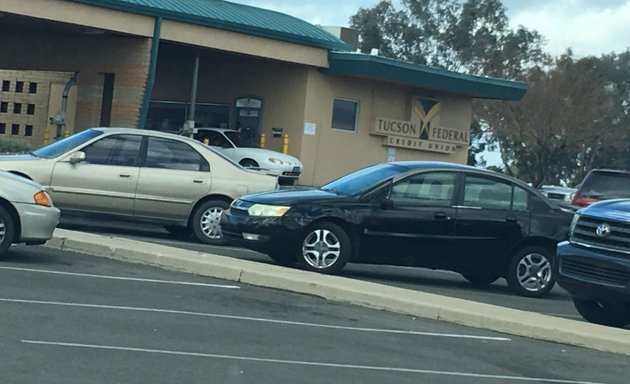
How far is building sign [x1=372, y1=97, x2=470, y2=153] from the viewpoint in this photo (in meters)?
35.6

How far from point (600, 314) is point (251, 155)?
18193 mm

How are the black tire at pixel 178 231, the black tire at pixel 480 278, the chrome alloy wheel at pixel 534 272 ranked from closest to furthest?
1. the chrome alloy wheel at pixel 534 272
2. the black tire at pixel 480 278
3. the black tire at pixel 178 231

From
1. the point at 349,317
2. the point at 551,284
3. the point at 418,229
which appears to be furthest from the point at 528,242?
the point at 349,317

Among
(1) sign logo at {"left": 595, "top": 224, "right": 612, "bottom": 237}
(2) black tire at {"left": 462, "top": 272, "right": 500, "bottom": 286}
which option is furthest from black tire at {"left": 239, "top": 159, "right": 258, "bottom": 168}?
(1) sign logo at {"left": 595, "top": 224, "right": 612, "bottom": 237}

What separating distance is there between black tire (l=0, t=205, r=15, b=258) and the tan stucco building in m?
16.4

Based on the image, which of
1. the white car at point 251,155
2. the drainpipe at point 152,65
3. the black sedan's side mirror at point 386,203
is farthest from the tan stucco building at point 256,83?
the black sedan's side mirror at point 386,203

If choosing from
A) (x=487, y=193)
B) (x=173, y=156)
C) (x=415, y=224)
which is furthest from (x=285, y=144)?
(x=415, y=224)

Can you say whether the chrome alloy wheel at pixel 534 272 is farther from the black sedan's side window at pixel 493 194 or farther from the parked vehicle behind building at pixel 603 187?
the parked vehicle behind building at pixel 603 187

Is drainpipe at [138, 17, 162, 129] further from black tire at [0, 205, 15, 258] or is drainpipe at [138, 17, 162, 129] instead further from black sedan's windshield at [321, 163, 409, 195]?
black tire at [0, 205, 15, 258]

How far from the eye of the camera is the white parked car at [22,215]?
40.9 feet

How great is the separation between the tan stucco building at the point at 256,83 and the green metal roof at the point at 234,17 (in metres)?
0.04

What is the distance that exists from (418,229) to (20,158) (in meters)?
5.87

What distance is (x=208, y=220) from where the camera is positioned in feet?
54.8

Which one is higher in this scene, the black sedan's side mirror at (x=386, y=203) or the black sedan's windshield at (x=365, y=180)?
the black sedan's windshield at (x=365, y=180)
